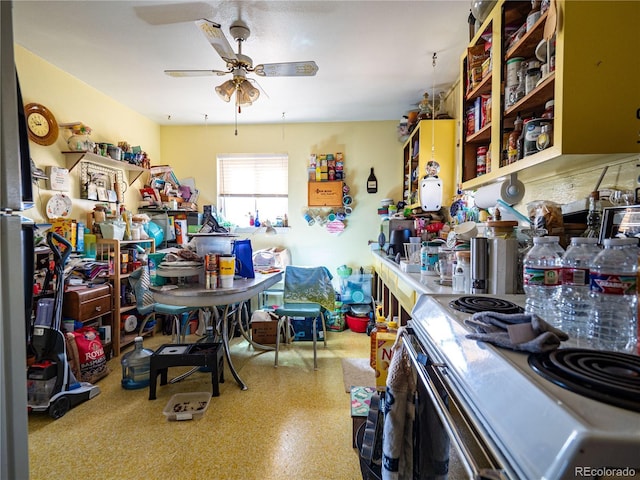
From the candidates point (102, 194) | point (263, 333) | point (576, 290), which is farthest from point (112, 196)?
A: point (576, 290)

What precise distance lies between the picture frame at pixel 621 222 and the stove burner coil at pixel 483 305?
1.22 feet

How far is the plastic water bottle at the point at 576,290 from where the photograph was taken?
0.88m

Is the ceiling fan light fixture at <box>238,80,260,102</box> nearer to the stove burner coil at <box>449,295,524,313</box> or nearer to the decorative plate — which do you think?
the decorative plate

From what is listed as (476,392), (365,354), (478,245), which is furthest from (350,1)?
(365,354)

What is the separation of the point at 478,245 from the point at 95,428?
2430 millimetres

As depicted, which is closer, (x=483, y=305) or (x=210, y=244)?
(x=483, y=305)

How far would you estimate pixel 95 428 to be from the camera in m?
1.90

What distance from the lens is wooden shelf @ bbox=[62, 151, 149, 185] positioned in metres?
2.93

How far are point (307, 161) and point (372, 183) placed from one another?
961 mm

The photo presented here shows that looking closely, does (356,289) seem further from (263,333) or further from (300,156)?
(300,156)

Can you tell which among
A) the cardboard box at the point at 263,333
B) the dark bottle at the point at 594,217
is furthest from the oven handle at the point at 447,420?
the cardboard box at the point at 263,333

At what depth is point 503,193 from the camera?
5.58ft

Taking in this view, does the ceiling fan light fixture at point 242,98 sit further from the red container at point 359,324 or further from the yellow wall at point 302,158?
the red container at point 359,324

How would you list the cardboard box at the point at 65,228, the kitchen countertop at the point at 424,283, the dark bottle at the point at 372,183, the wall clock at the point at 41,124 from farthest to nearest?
the dark bottle at the point at 372,183
the cardboard box at the point at 65,228
the wall clock at the point at 41,124
the kitchen countertop at the point at 424,283
